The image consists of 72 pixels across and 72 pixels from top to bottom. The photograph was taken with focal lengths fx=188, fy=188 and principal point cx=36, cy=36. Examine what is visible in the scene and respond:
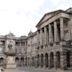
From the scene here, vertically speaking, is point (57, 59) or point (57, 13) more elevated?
point (57, 13)

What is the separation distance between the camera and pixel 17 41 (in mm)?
90188

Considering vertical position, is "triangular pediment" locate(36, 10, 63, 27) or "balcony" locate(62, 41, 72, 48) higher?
"triangular pediment" locate(36, 10, 63, 27)

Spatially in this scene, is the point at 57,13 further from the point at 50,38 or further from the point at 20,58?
the point at 20,58

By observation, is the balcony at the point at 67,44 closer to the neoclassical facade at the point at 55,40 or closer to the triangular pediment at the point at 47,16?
the neoclassical facade at the point at 55,40

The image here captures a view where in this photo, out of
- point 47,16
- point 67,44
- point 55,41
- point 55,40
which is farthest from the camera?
point 47,16

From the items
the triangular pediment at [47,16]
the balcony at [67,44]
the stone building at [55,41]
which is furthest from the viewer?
the triangular pediment at [47,16]

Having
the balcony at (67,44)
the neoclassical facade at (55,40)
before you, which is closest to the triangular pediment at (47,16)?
the neoclassical facade at (55,40)

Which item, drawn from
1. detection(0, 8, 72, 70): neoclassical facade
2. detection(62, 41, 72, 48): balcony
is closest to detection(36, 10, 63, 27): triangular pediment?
detection(0, 8, 72, 70): neoclassical facade

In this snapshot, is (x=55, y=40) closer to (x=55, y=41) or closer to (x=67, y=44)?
(x=55, y=41)

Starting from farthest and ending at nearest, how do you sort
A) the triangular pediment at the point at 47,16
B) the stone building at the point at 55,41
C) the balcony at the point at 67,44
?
the triangular pediment at the point at 47,16
the stone building at the point at 55,41
the balcony at the point at 67,44

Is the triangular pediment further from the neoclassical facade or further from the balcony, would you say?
the balcony

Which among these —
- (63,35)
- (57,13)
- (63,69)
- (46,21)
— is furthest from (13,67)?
(46,21)

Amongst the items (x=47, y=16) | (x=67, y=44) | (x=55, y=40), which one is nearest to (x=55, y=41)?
(x=55, y=40)

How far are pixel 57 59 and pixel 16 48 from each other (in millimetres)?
44301
